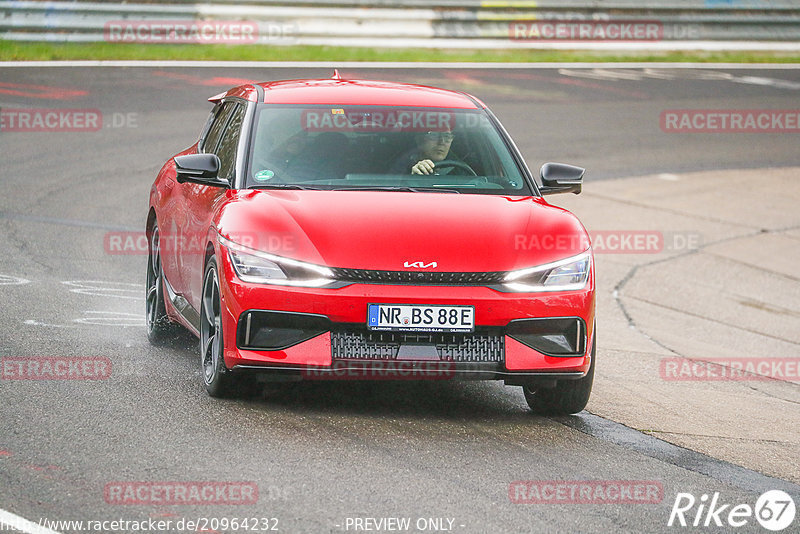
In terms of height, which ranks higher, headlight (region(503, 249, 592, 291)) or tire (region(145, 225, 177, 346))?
headlight (region(503, 249, 592, 291))

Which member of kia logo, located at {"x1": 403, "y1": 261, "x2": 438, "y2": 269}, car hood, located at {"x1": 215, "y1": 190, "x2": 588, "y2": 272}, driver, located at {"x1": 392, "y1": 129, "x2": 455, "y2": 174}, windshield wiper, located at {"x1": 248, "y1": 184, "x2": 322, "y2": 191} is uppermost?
driver, located at {"x1": 392, "y1": 129, "x2": 455, "y2": 174}

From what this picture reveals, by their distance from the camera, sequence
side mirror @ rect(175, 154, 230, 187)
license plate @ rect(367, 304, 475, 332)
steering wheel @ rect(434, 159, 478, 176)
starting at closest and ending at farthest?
license plate @ rect(367, 304, 475, 332)
side mirror @ rect(175, 154, 230, 187)
steering wheel @ rect(434, 159, 478, 176)

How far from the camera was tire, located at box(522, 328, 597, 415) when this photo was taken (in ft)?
22.7

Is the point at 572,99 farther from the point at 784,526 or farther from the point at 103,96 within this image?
the point at 784,526

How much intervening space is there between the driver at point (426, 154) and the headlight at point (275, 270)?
51.5 inches

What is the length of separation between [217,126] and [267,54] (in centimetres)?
1585

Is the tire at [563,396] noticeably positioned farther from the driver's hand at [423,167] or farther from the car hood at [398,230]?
the driver's hand at [423,167]

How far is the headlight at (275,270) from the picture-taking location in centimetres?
638

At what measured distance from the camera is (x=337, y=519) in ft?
16.7

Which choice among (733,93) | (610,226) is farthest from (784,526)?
(733,93)

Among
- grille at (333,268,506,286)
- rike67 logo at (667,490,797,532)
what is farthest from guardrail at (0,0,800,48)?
rike67 logo at (667,490,797,532)

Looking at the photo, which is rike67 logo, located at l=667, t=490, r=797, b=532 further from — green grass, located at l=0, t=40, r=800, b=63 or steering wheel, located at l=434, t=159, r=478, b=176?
green grass, located at l=0, t=40, r=800, b=63

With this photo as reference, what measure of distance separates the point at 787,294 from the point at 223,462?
29.9ft

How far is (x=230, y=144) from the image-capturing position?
26.0ft
